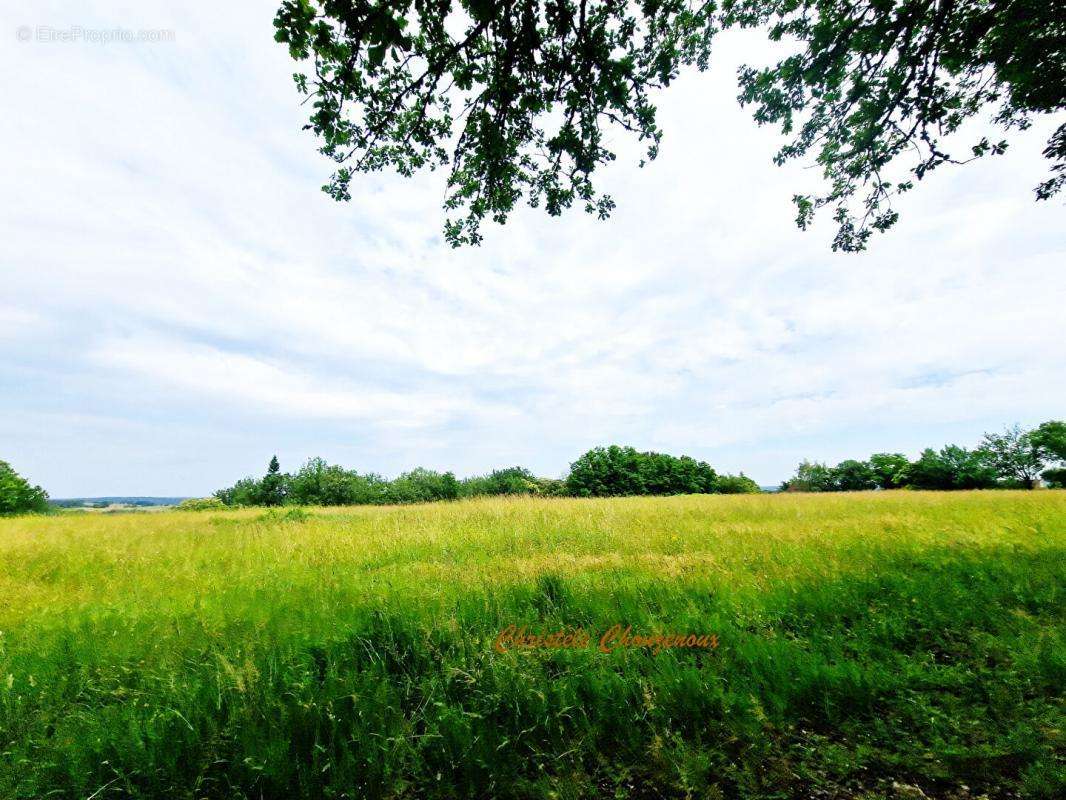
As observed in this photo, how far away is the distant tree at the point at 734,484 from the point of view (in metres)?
49.3

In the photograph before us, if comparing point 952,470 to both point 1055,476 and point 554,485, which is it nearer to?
point 1055,476

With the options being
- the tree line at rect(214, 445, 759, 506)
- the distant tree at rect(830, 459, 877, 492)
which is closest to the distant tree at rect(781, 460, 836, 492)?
the distant tree at rect(830, 459, 877, 492)

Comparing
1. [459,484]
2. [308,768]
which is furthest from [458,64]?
[459,484]

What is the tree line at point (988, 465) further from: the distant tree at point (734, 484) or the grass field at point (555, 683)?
the grass field at point (555, 683)

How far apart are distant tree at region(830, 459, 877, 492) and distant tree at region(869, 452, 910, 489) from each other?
2.67ft

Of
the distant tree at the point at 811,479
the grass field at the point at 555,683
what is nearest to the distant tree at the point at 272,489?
the grass field at the point at 555,683

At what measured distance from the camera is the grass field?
2279 millimetres

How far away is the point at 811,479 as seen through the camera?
57.2 meters

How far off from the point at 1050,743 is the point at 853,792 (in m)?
1.38

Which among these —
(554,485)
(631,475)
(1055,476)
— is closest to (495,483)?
(554,485)

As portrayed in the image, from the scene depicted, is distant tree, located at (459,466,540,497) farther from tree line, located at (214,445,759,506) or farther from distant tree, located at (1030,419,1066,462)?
distant tree, located at (1030,419,1066,462)

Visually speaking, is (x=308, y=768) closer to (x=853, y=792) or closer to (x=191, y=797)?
(x=191, y=797)

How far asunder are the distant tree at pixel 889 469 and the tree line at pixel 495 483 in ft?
43.6

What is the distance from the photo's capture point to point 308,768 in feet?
7.68
